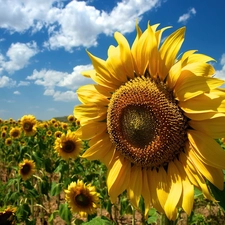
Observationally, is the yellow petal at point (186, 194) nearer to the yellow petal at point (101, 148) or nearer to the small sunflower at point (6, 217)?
the yellow petal at point (101, 148)

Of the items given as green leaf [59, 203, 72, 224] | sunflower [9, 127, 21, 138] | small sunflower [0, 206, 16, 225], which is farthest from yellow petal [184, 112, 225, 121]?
sunflower [9, 127, 21, 138]

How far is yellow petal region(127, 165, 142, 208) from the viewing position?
2.00 meters

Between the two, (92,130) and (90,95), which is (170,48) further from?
(92,130)

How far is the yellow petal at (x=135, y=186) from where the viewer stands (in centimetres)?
200

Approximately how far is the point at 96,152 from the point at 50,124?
1419 cm

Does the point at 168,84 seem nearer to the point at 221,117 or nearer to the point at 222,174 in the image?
the point at 221,117

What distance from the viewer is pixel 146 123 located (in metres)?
1.88

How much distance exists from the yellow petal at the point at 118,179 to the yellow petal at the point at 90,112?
34 cm

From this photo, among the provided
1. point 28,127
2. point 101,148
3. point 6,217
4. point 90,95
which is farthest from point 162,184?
point 28,127

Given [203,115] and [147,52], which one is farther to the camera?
[147,52]

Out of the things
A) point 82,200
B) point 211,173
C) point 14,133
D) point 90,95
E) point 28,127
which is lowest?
point 82,200

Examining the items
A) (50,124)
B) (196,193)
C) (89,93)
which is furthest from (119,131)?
(50,124)

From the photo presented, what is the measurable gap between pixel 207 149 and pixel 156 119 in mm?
360

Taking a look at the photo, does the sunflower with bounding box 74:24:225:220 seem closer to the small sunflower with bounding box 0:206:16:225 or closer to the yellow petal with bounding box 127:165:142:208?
the yellow petal with bounding box 127:165:142:208
